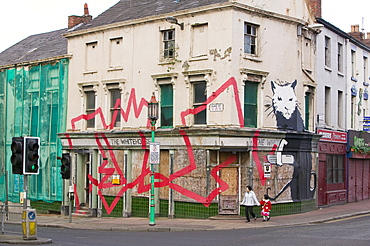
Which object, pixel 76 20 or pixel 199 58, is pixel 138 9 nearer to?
pixel 76 20

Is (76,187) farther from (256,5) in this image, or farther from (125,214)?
(256,5)

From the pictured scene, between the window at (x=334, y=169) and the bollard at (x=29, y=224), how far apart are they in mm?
17836

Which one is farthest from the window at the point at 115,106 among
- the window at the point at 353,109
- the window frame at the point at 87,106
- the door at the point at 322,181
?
the window at the point at 353,109

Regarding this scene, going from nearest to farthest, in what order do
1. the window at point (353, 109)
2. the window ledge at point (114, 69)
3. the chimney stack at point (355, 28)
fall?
the window ledge at point (114, 69)
the window at point (353, 109)
the chimney stack at point (355, 28)

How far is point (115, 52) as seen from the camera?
30094mm

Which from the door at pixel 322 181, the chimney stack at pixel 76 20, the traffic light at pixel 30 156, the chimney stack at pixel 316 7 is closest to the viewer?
the traffic light at pixel 30 156

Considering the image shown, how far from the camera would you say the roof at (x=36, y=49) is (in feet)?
116

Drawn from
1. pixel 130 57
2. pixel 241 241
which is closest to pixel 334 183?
pixel 130 57

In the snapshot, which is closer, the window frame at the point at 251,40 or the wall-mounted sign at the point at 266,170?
the window frame at the point at 251,40

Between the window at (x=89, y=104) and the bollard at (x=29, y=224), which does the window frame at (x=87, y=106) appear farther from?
the bollard at (x=29, y=224)

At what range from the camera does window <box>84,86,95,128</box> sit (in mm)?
31217

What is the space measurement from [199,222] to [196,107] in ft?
16.9

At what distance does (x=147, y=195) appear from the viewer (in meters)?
28.3

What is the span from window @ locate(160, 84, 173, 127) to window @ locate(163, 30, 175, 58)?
144 centimetres
